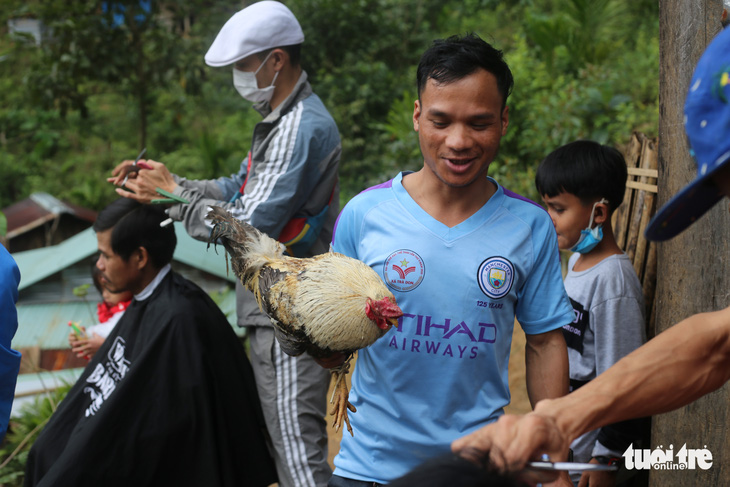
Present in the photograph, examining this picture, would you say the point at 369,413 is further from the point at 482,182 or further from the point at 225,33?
the point at 225,33

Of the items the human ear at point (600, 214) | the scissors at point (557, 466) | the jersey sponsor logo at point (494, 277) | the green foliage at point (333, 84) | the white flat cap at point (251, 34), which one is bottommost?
the scissors at point (557, 466)

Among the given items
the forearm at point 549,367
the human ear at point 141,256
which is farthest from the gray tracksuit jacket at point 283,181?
the forearm at point 549,367

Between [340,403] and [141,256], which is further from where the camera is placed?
[141,256]

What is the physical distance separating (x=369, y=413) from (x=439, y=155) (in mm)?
872

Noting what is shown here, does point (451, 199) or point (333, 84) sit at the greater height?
point (333, 84)

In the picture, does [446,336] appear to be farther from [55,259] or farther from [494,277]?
[55,259]

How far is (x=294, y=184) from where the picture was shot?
3.21 meters

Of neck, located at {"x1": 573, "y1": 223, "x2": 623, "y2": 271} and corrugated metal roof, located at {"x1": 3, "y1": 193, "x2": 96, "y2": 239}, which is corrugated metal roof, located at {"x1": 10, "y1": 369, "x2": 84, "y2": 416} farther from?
neck, located at {"x1": 573, "y1": 223, "x2": 623, "y2": 271}

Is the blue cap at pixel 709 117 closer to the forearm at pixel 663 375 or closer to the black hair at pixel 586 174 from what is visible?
the forearm at pixel 663 375

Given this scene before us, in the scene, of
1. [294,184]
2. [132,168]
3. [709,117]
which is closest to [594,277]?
[294,184]

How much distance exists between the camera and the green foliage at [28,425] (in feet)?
16.1

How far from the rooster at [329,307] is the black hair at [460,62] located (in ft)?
2.16

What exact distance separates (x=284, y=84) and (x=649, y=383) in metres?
2.64

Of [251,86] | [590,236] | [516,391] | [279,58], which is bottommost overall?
[516,391]
